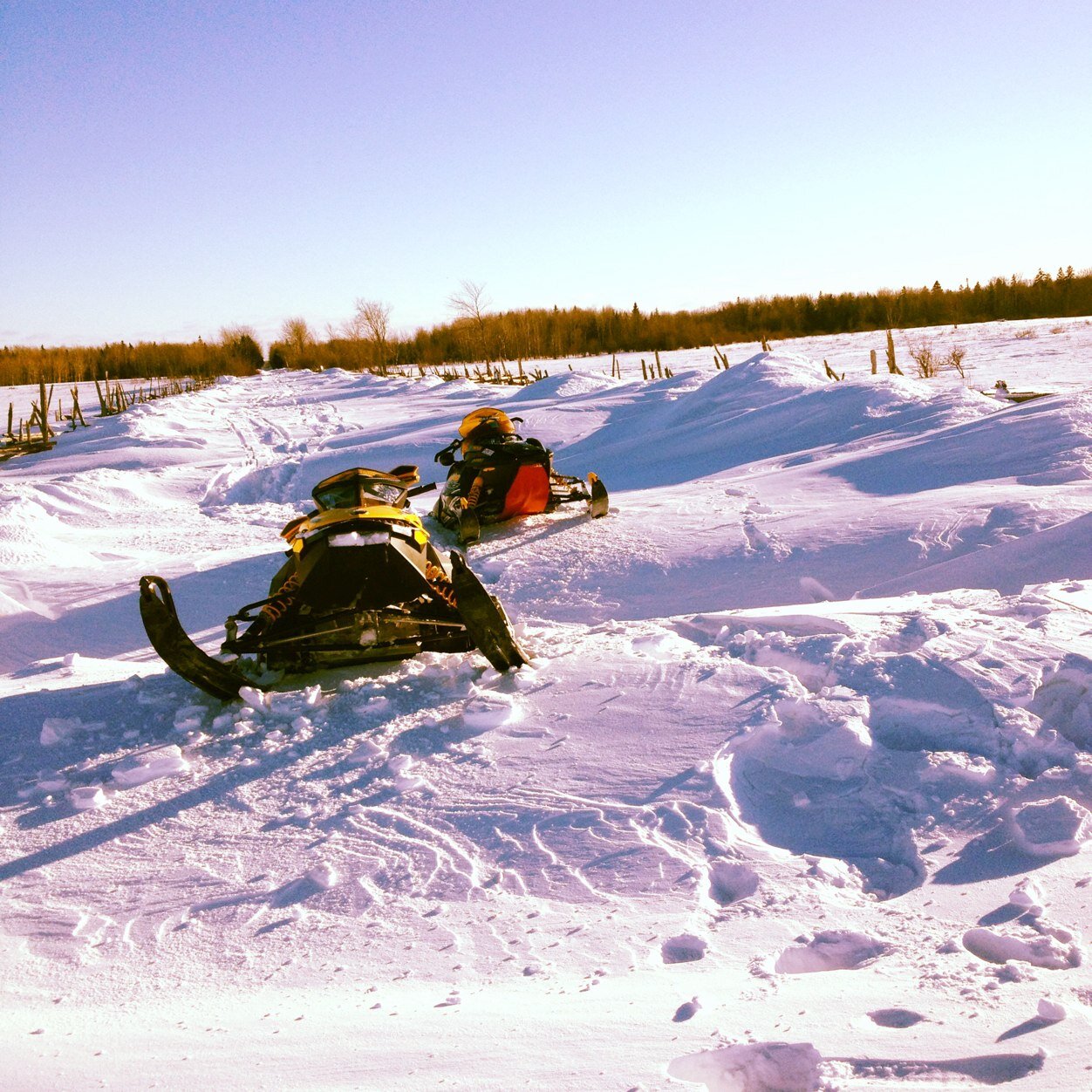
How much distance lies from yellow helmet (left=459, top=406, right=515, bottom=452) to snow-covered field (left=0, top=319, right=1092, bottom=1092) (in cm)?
233

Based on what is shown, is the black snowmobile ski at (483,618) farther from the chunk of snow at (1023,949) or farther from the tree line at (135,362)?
the tree line at (135,362)

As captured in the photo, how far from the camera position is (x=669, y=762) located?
139 inches

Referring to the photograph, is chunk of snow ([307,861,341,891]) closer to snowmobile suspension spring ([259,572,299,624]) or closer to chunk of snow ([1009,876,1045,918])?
snowmobile suspension spring ([259,572,299,624])

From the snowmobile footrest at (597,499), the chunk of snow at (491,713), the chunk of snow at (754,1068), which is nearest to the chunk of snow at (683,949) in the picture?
the chunk of snow at (754,1068)

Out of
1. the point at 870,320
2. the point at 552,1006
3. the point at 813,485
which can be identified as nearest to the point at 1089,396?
the point at 813,485

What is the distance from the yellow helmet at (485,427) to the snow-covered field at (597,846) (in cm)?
233

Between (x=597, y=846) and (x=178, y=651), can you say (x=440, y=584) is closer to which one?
(x=178, y=651)

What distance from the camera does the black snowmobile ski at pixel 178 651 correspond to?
413 cm

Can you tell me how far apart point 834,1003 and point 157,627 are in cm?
311

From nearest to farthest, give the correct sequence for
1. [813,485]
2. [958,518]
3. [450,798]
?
1. [450,798]
2. [958,518]
3. [813,485]

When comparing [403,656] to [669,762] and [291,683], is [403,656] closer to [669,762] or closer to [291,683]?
[291,683]

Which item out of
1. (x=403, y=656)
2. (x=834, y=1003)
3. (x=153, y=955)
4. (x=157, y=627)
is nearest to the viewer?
(x=834, y=1003)

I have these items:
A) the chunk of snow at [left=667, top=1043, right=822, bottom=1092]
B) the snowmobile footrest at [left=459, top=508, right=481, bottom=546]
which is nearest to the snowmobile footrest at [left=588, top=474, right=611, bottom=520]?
the snowmobile footrest at [left=459, top=508, right=481, bottom=546]

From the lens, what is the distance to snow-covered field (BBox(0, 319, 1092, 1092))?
2.14 m
